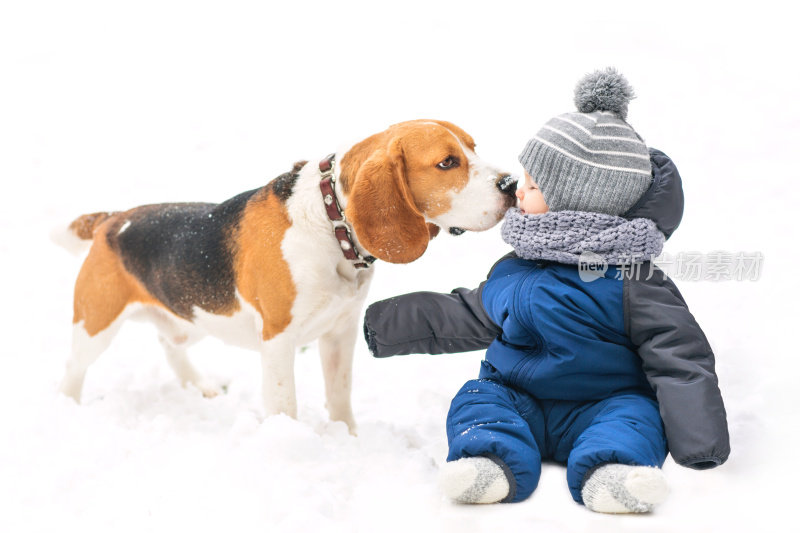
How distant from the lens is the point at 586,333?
8.50 ft

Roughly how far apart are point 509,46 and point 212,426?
15.3ft

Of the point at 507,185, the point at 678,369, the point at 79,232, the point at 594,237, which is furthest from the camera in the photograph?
the point at 79,232

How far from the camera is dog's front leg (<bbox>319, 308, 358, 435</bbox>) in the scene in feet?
12.0

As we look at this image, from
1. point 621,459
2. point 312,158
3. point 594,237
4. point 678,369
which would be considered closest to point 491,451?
point 621,459

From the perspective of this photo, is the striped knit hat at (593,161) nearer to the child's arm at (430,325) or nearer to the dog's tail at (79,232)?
the child's arm at (430,325)

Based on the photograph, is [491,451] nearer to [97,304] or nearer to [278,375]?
[278,375]

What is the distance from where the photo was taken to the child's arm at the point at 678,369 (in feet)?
7.54

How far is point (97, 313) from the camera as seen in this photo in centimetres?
386

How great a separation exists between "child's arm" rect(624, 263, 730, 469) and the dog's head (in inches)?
25.9

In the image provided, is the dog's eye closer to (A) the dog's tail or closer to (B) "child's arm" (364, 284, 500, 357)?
(B) "child's arm" (364, 284, 500, 357)

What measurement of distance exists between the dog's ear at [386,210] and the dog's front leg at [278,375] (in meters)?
0.69

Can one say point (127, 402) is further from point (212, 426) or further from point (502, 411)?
point (502, 411)

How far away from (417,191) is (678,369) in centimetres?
120

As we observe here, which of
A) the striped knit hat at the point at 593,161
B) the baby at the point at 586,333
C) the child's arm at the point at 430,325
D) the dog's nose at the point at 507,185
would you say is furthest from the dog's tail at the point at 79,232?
the striped knit hat at the point at 593,161
